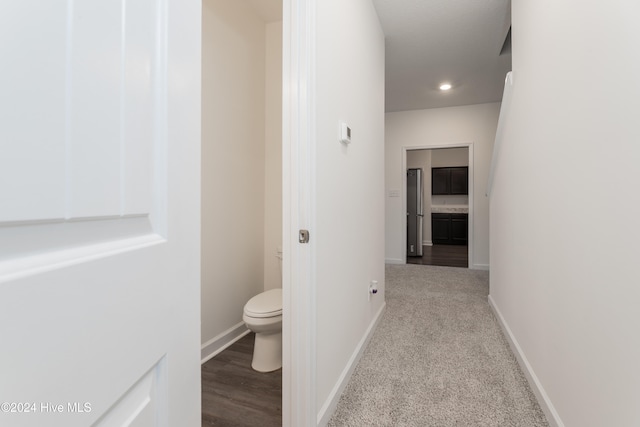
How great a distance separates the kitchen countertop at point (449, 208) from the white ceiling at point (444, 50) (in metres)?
3.77

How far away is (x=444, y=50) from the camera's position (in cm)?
321

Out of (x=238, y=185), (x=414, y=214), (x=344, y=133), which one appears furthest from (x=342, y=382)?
(x=414, y=214)

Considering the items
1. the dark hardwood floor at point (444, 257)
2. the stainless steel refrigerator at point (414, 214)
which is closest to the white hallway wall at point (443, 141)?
the dark hardwood floor at point (444, 257)

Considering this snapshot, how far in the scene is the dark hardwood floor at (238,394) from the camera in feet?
4.93

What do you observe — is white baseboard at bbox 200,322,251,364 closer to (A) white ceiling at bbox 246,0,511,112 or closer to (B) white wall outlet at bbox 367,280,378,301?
(B) white wall outlet at bbox 367,280,378,301

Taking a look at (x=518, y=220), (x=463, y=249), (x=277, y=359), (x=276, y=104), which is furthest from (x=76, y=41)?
(x=463, y=249)

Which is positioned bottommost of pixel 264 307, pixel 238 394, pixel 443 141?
pixel 238 394

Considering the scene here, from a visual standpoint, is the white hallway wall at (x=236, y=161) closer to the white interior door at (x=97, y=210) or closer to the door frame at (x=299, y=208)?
the door frame at (x=299, y=208)

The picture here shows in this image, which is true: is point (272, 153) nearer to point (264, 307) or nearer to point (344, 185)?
point (344, 185)

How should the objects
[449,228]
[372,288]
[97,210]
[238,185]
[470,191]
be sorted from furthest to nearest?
[449,228] → [470,191] → [238,185] → [372,288] → [97,210]

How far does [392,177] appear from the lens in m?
5.20

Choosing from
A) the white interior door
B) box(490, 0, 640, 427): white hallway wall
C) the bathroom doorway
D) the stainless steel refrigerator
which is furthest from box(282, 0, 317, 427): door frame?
the stainless steel refrigerator

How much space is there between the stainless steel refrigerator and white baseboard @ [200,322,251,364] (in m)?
4.16

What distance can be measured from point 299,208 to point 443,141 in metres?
4.37
